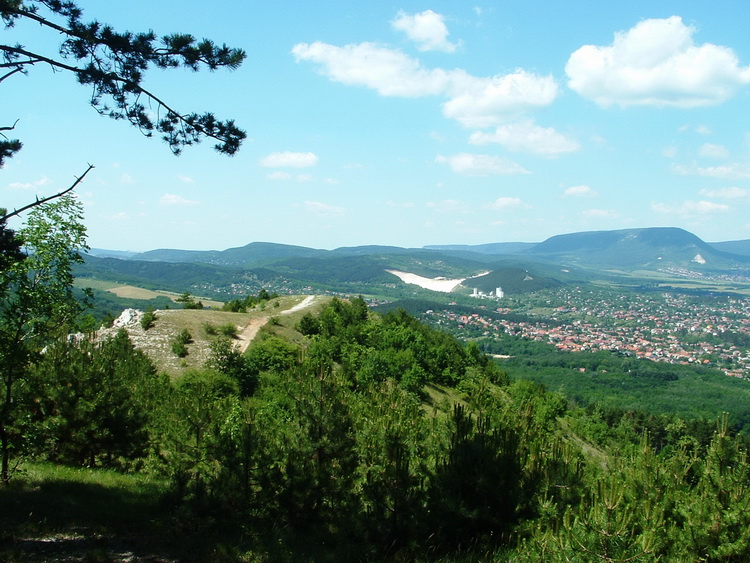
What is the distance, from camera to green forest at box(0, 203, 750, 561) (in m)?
6.61

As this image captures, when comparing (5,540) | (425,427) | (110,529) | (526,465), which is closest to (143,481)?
(110,529)

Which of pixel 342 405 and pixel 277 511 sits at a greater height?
pixel 342 405

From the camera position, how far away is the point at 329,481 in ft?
29.3

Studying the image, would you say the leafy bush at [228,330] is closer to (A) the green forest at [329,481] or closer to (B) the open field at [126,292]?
(A) the green forest at [329,481]

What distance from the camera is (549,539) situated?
590 cm

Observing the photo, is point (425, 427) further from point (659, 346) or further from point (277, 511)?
point (659, 346)

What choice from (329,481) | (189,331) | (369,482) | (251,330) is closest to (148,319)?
(189,331)

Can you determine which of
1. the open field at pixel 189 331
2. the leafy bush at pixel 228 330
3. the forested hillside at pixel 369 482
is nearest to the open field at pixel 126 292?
the open field at pixel 189 331

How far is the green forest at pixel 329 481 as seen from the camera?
6.61 m

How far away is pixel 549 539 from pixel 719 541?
228 centimetres

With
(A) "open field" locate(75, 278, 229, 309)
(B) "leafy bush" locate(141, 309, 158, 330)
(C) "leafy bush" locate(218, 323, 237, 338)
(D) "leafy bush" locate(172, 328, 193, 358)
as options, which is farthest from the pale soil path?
(A) "open field" locate(75, 278, 229, 309)

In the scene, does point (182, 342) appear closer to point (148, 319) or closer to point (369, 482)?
point (148, 319)

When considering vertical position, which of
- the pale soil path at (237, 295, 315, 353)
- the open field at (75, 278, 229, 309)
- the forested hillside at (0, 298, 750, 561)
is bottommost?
the open field at (75, 278, 229, 309)

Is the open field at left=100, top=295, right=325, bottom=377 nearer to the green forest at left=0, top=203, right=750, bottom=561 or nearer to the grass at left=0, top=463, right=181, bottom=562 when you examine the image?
the green forest at left=0, top=203, right=750, bottom=561
